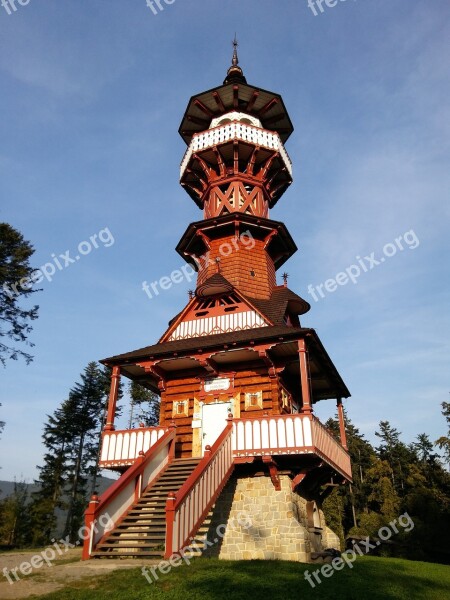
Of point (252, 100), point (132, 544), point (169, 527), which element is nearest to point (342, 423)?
point (169, 527)

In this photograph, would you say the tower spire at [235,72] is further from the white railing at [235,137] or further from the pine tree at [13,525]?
the pine tree at [13,525]

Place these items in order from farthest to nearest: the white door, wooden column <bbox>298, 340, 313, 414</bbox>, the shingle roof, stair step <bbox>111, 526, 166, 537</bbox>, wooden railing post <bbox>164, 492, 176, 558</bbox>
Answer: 1. the white door
2. the shingle roof
3. wooden column <bbox>298, 340, 313, 414</bbox>
4. stair step <bbox>111, 526, 166, 537</bbox>
5. wooden railing post <bbox>164, 492, 176, 558</bbox>

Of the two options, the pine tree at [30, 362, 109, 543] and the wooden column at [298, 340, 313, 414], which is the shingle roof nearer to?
the wooden column at [298, 340, 313, 414]

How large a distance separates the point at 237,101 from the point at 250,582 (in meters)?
23.9

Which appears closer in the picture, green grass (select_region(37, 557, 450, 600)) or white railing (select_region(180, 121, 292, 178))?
green grass (select_region(37, 557, 450, 600))

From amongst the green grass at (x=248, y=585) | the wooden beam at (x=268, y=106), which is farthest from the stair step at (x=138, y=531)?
the wooden beam at (x=268, y=106)

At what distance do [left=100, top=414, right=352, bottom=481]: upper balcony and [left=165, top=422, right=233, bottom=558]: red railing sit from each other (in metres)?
0.47

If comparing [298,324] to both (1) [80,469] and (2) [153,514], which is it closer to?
(2) [153,514]

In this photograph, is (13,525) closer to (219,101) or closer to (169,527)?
(169,527)

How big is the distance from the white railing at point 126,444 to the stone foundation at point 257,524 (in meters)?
2.91

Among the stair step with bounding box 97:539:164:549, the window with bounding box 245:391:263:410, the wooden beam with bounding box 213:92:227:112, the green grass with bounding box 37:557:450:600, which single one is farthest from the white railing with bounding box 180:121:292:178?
the green grass with bounding box 37:557:450:600

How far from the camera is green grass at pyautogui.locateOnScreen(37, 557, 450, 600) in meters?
7.11

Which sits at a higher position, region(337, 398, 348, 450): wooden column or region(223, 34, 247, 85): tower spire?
region(223, 34, 247, 85): tower spire

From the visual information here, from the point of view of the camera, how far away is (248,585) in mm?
7879
